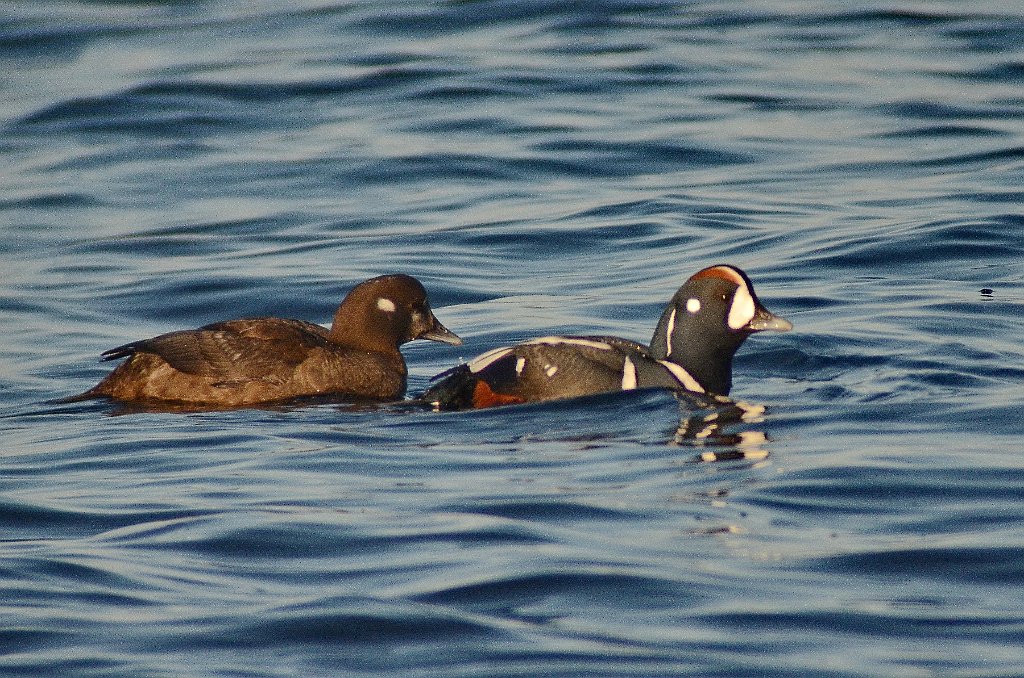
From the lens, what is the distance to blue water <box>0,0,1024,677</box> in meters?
6.47

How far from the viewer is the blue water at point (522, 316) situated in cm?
647

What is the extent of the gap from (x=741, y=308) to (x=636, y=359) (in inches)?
27.3

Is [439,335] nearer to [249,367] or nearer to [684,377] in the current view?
[249,367]

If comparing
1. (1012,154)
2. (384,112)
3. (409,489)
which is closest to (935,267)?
(1012,154)

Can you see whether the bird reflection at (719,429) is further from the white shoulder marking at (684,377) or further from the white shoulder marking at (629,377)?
the white shoulder marking at (629,377)

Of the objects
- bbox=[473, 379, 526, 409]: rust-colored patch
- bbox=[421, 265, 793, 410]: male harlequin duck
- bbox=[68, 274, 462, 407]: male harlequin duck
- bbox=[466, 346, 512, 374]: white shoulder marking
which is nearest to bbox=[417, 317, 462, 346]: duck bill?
bbox=[68, 274, 462, 407]: male harlequin duck

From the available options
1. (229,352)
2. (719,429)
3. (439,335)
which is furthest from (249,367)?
(719,429)

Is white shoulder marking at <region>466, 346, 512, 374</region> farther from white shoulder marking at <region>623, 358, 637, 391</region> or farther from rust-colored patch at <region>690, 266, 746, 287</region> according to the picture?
rust-colored patch at <region>690, 266, 746, 287</region>

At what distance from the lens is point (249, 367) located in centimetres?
1078

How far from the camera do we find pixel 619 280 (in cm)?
1440

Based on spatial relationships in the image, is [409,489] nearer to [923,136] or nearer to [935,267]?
[935,267]

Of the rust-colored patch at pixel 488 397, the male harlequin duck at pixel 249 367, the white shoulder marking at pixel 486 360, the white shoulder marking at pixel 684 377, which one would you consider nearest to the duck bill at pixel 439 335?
the male harlequin duck at pixel 249 367

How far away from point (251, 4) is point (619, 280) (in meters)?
14.2

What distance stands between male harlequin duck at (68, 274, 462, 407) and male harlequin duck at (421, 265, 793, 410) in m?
0.71
